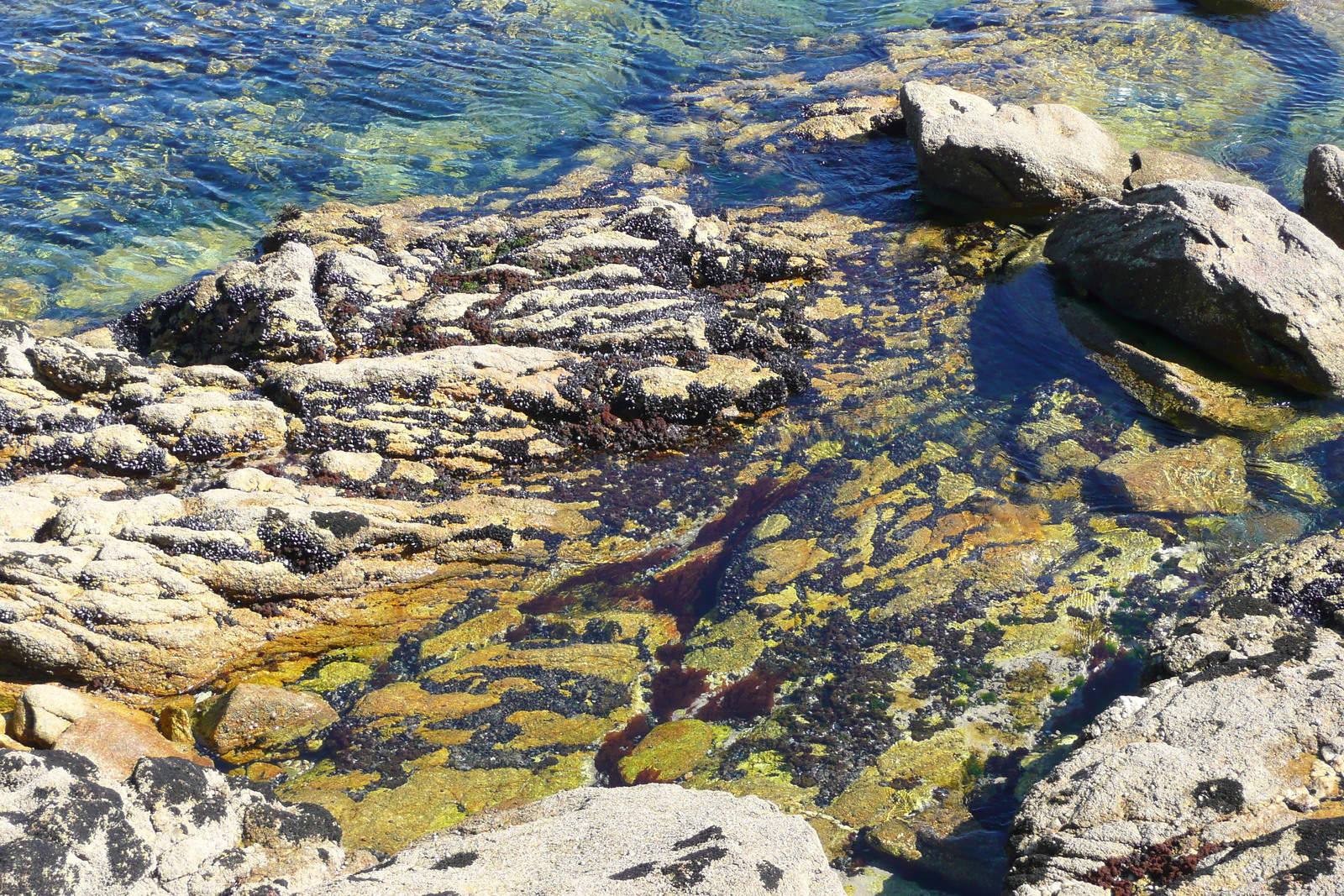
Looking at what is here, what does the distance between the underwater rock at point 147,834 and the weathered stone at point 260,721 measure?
3.81 feet

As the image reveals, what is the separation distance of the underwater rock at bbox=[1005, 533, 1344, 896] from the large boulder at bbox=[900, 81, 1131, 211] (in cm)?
855

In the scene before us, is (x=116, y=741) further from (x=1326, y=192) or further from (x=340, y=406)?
(x=1326, y=192)

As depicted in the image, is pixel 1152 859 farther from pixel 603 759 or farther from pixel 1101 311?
pixel 1101 311

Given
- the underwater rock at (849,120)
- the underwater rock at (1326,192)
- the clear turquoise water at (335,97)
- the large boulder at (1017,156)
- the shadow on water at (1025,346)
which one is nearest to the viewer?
the shadow on water at (1025,346)

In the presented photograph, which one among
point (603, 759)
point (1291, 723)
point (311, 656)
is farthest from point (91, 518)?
point (1291, 723)

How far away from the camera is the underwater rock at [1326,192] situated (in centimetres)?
1162

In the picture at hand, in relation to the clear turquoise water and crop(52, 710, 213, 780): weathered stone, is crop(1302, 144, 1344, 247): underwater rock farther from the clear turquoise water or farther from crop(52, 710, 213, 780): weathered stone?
crop(52, 710, 213, 780): weathered stone

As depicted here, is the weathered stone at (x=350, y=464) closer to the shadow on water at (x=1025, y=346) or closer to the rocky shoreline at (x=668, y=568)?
the rocky shoreline at (x=668, y=568)

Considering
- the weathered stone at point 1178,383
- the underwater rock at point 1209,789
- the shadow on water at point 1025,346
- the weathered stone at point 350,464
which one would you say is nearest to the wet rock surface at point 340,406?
the weathered stone at point 350,464

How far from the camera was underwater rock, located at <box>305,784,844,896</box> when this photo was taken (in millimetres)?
4145

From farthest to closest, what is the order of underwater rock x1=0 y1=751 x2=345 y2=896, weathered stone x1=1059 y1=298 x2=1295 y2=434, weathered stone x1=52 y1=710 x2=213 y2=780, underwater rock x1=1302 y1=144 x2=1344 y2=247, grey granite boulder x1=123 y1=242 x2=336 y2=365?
underwater rock x1=1302 y1=144 x2=1344 y2=247
grey granite boulder x1=123 y1=242 x2=336 y2=365
weathered stone x1=1059 y1=298 x2=1295 y2=434
weathered stone x1=52 y1=710 x2=213 y2=780
underwater rock x1=0 y1=751 x2=345 y2=896

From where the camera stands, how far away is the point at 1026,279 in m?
11.4

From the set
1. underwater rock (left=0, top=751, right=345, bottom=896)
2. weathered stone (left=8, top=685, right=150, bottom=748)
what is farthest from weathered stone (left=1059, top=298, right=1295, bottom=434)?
weathered stone (left=8, top=685, right=150, bottom=748)

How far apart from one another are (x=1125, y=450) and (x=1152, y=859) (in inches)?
203
